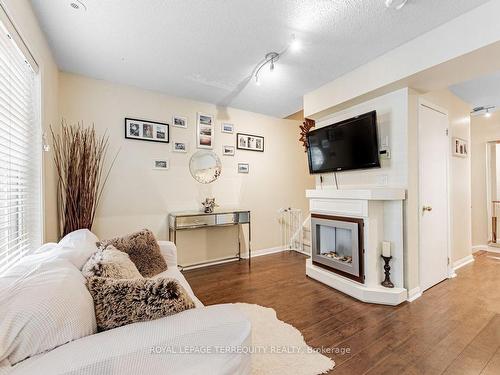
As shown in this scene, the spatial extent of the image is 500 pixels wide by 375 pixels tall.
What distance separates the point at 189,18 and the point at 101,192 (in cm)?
216

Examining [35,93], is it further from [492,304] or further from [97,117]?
[492,304]

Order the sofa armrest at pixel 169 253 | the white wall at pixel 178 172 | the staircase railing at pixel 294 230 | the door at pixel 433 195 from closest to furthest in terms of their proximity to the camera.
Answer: the sofa armrest at pixel 169 253 → the door at pixel 433 195 → the white wall at pixel 178 172 → the staircase railing at pixel 294 230

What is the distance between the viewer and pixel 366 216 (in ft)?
7.63

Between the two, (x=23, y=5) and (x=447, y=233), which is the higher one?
(x=23, y=5)

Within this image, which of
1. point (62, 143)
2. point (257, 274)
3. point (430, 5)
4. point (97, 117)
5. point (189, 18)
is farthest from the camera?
point (257, 274)

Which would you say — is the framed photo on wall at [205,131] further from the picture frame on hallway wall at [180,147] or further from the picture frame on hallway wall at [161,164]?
the picture frame on hallway wall at [161,164]

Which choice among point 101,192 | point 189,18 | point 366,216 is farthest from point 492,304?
point 101,192

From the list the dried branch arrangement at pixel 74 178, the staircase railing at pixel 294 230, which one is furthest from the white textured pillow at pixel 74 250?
the staircase railing at pixel 294 230

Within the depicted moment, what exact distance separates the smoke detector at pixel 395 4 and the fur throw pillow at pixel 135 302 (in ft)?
7.23

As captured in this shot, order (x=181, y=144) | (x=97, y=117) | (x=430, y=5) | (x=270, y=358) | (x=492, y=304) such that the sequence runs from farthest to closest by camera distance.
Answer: (x=181, y=144) < (x=97, y=117) < (x=492, y=304) < (x=430, y=5) < (x=270, y=358)

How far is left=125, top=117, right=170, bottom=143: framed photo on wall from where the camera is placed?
3.00 metres

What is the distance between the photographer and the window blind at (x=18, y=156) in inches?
53.1

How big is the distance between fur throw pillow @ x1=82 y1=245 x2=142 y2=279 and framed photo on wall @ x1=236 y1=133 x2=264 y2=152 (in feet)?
8.92

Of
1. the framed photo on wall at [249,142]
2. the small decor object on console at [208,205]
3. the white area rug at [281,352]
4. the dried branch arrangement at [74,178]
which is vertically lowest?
the white area rug at [281,352]
